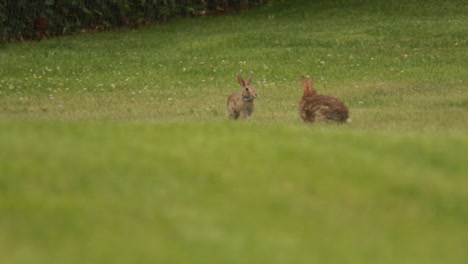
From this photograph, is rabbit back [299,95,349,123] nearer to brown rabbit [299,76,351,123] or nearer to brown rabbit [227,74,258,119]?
brown rabbit [299,76,351,123]

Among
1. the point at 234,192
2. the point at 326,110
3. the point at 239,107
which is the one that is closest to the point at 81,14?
the point at 239,107

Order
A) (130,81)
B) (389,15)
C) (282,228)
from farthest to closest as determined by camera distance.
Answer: (389,15) → (130,81) → (282,228)

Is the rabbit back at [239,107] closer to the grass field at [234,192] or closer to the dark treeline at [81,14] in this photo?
the grass field at [234,192]

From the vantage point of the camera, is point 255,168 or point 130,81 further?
point 130,81

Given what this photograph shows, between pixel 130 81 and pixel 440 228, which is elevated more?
pixel 440 228

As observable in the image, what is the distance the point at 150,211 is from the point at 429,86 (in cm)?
1343

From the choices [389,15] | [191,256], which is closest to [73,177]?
[191,256]

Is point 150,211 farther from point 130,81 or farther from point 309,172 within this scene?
point 130,81

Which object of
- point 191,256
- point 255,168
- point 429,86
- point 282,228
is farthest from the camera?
point 429,86

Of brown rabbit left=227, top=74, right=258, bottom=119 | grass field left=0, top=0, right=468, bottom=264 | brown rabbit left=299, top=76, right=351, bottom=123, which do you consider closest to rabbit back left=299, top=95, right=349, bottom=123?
brown rabbit left=299, top=76, right=351, bottom=123

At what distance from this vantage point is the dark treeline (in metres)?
28.5

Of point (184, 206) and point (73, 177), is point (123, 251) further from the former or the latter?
point (73, 177)

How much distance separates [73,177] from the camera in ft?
26.0

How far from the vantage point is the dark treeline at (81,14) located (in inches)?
1121
